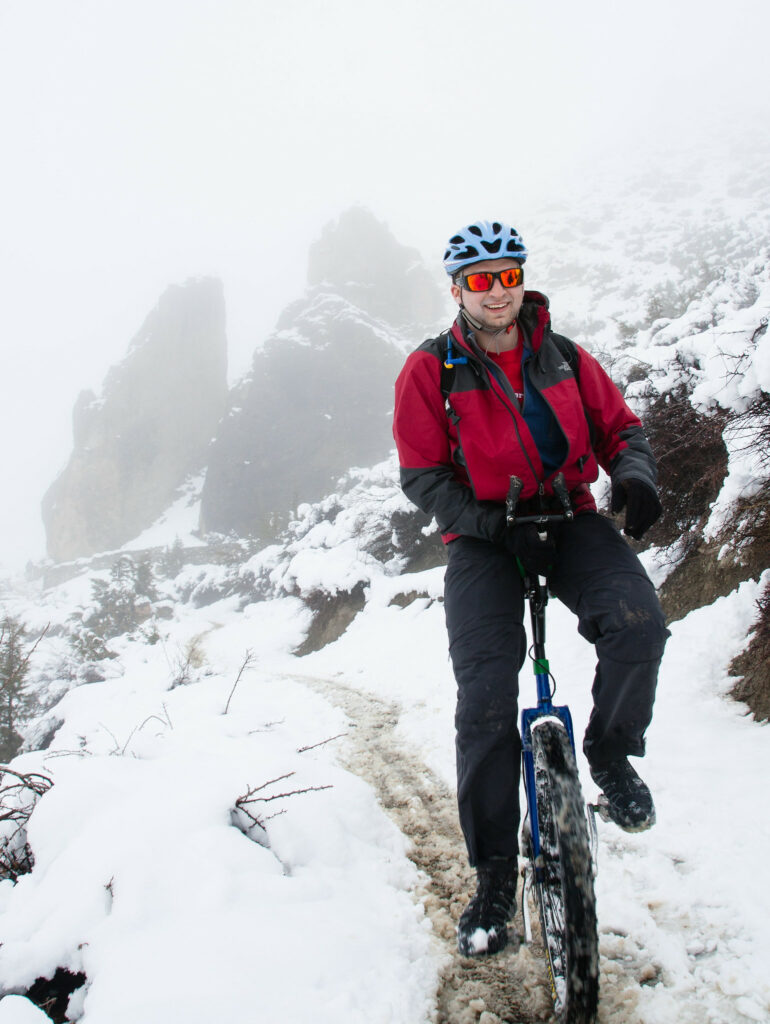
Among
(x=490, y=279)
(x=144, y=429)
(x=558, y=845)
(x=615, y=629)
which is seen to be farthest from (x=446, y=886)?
(x=144, y=429)

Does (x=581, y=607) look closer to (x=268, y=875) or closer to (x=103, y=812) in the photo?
(x=268, y=875)

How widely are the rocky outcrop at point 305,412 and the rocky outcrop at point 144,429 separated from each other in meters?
16.1

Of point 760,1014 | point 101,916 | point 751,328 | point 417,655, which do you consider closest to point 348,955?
point 101,916

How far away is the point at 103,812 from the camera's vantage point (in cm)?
302

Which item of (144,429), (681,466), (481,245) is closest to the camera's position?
(481,245)

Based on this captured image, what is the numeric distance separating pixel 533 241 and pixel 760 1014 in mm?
161089

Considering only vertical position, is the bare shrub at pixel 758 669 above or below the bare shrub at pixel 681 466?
below

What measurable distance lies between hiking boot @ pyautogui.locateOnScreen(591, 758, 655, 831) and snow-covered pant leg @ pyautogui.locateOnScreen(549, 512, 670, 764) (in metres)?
0.06

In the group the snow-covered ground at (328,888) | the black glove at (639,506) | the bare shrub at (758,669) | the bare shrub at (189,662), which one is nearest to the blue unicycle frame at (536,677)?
the black glove at (639,506)

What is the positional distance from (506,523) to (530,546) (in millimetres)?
151

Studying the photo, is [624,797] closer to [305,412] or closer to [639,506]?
[639,506]

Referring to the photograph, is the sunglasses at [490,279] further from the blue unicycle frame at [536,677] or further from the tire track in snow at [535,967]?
the tire track in snow at [535,967]

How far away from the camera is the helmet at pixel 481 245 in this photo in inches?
110

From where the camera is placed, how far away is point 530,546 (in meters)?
2.34
